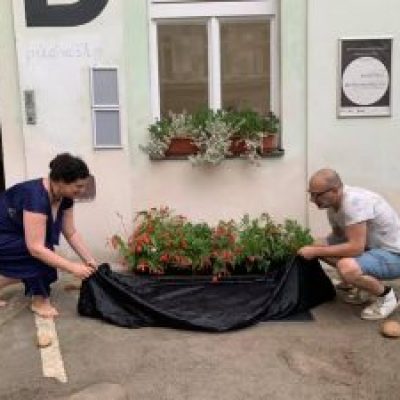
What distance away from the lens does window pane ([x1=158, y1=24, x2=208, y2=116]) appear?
5.74 meters

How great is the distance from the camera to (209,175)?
563 centimetres

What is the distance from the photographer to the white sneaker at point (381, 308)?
4.37m

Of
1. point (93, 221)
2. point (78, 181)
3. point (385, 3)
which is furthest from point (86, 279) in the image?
point (385, 3)

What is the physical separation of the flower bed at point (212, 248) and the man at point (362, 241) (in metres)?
0.43

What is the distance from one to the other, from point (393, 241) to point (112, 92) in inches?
103

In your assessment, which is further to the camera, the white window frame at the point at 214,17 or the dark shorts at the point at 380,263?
the white window frame at the point at 214,17

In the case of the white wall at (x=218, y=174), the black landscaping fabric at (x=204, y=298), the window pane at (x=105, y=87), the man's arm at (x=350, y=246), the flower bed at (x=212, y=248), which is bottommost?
the black landscaping fabric at (x=204, y=298)

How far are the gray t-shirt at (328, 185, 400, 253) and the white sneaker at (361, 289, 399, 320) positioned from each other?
339 millimetres

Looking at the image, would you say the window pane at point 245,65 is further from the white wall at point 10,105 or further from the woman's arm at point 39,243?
the woman's arm at point 39,243

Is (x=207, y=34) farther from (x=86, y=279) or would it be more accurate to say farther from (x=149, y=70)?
(x=86, y=279)

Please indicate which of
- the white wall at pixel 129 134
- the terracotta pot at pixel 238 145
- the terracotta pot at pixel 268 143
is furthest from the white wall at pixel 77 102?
the terracotta pot at pixel 268 143

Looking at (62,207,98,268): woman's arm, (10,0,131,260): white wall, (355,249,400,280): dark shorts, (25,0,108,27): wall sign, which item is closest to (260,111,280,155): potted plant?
(10,0,131,260): white wall

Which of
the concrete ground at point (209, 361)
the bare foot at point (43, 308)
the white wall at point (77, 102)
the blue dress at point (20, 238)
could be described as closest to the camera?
the concrete ground at point (209, 361)

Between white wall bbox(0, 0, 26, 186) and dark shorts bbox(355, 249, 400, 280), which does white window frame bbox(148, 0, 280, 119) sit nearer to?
white wall bbox(0, 0, 26, 186)
